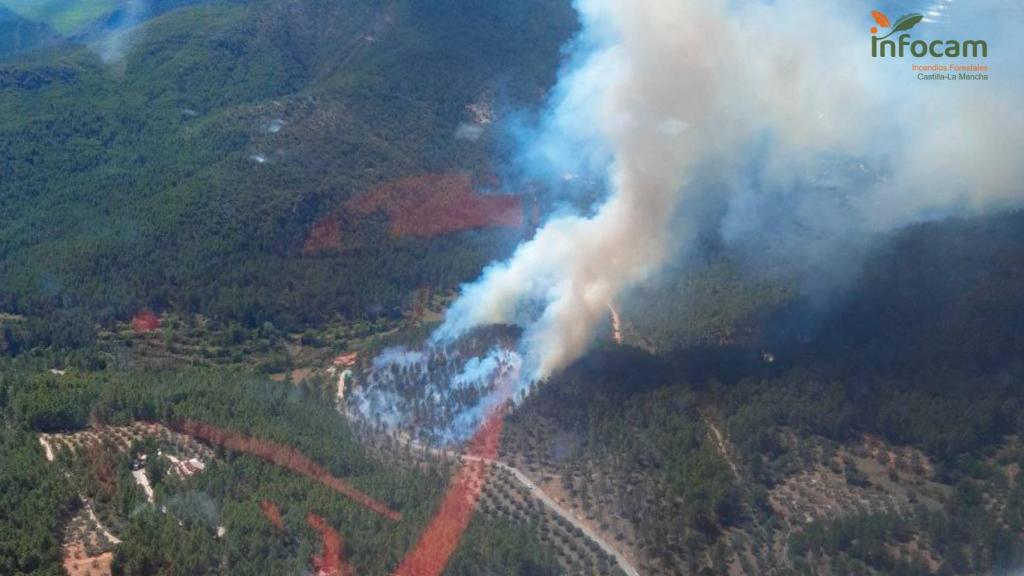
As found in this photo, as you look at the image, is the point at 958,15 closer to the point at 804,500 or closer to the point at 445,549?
the point at 804,500

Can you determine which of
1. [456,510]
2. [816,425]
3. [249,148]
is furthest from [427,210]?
[456,510]

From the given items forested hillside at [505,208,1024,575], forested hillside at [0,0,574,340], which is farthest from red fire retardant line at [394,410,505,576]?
forested hillside at [0,0,574,340]

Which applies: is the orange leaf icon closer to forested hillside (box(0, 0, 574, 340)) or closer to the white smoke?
forested hillside (box(0, 0, 574, 340))

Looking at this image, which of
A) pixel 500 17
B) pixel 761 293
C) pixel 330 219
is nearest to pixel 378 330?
pixel 330 219

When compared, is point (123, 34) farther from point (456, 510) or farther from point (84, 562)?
point (84, 562)

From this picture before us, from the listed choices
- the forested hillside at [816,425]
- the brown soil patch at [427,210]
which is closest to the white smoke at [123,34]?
the brown soil patch at [427,210]

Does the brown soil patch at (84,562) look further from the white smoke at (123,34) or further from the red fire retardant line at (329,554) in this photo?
the white smoke at (123,34)
